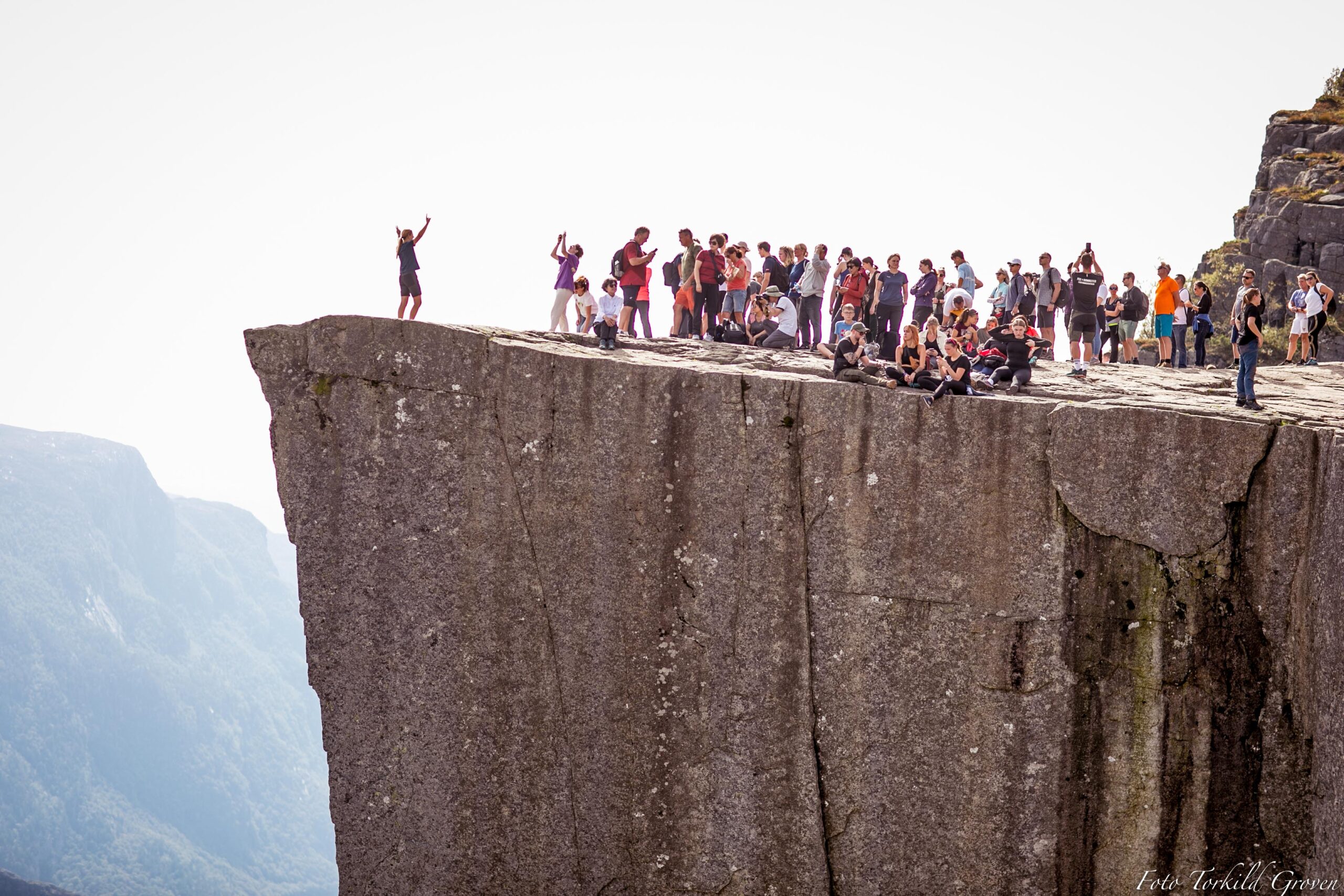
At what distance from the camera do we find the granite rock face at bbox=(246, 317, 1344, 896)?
34.7 feet

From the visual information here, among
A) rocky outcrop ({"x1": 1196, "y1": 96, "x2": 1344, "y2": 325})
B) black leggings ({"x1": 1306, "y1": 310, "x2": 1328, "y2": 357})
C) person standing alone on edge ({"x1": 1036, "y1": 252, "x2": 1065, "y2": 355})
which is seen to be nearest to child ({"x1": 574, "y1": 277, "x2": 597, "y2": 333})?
person standing alone on edge ({"x1": 1036, "y1": 252, "x2": 1065, "y2": 355})

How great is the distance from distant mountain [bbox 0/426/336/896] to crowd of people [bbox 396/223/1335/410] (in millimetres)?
132945

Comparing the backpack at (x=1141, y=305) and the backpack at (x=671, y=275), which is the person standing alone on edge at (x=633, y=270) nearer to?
the backpack at (x=671, y=275)

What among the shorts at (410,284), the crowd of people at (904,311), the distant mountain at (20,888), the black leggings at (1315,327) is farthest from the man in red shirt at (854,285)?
the distant mountain at (20,888)

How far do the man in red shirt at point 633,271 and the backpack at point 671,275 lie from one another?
4.79 ft

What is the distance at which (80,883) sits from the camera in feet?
394

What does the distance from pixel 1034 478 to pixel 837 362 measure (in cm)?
246

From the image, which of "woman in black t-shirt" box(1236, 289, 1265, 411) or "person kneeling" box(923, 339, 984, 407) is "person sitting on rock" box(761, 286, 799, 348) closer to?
"person kneeling" box(923, 339, 984, 407)

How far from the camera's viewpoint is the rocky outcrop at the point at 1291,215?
23297mm

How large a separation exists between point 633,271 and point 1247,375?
25.4 feet

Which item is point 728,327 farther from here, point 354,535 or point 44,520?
point 44,520

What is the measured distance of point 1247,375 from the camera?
1144 cm

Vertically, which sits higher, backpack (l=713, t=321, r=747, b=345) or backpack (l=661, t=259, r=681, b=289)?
backpack (l=661, t=259, r=681, b=289)

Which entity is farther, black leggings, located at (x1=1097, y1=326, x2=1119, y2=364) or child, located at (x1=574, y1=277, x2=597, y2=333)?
black leggings, located at (x1=1097, y1=326, x2=1119, y2=364)
